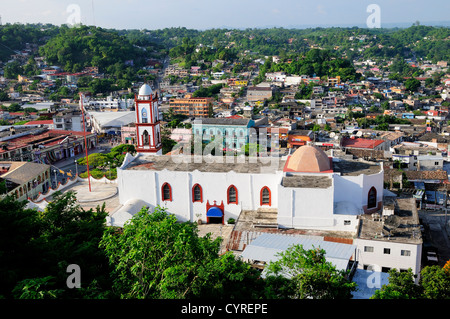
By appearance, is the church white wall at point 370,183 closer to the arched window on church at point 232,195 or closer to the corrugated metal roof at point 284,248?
the corrugated metal roof at point 284,248

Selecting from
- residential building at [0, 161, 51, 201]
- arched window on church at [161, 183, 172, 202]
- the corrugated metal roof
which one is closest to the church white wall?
the corrugated metal roof

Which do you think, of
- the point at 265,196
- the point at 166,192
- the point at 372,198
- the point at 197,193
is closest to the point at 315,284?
the point at 265,196

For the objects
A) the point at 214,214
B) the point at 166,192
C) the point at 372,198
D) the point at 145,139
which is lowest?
the point at 214,214

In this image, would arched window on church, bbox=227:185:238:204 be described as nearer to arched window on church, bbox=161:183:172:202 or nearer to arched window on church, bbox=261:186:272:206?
arched window on church, bbox=261:186:272:206

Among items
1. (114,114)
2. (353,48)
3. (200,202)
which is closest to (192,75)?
(114,114)

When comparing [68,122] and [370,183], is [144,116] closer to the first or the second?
Result: [370,183]

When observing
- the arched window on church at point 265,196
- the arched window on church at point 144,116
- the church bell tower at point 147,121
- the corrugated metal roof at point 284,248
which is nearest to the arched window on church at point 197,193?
the arched window on church at point 265,196

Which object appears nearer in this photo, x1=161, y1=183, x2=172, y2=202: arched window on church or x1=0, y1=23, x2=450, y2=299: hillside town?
x1=0, y1=23, x2=450, y2=299: hillside town
